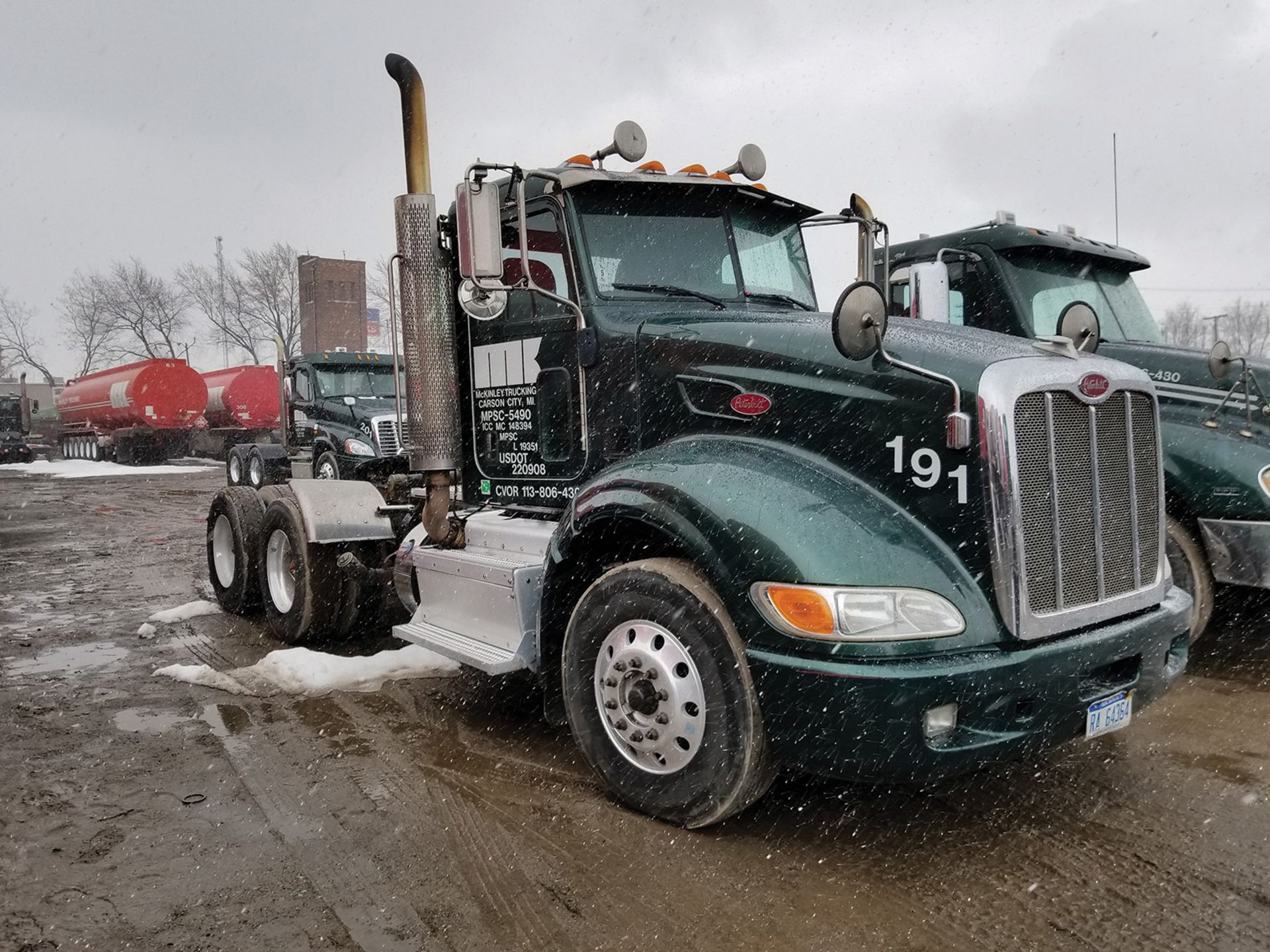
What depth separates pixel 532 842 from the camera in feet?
10.8

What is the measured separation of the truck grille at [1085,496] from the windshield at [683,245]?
1.66 meters

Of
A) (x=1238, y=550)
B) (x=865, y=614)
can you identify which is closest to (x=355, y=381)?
(x=1238, y=550)

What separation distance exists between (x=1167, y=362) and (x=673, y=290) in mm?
3427

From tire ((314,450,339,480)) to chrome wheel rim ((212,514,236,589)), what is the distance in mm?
7658

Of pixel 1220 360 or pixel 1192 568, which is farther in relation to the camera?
pixel 1220 360

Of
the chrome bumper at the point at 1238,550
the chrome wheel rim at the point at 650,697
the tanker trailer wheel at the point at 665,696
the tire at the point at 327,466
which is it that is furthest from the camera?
the tire at the point at 327,466

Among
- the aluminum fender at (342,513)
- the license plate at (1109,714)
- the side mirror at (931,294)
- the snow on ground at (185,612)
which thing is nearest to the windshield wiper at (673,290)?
the side mirror at (931,294)

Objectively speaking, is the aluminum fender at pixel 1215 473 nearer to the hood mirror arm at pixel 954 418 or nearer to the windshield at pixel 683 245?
the windshield at pixel 683 245

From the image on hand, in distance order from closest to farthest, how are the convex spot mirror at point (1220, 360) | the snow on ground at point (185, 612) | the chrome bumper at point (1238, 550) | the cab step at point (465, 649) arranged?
the cab step at point (465, 649) < the chrome bumper at point (1238, 550) < the convex spot mirror at point (1220, 360) < the snow on ground at point (185, 612)

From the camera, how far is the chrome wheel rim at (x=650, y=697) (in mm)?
3211

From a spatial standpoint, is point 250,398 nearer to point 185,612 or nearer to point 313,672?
point 185,612

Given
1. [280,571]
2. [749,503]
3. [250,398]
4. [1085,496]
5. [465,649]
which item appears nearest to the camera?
[749,503]

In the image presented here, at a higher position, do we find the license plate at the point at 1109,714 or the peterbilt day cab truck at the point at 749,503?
the peterbilt day cab truck at the point at 749,503

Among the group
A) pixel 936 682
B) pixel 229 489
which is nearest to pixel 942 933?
pixel 936 682
